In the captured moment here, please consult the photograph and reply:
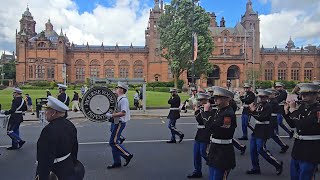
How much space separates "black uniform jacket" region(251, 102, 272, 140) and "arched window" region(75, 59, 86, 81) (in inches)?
3131

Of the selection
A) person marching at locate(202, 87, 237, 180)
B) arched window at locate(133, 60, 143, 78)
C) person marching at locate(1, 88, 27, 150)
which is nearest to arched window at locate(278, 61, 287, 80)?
arched window at locate(133, 60, 143, 78)

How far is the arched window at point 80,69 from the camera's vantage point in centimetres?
8356

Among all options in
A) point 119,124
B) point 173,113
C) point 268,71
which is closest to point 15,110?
point 119,124

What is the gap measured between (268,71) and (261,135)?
278 feet

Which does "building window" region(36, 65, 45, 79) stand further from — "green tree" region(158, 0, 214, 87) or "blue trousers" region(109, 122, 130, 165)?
"blue trousers" region(109, 122, 130, 165)

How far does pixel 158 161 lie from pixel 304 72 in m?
89.2

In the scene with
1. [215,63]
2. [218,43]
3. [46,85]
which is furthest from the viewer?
[218,43]

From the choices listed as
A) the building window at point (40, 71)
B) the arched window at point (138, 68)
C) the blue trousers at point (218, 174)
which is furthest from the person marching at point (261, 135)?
the arched window at point (138, 68)

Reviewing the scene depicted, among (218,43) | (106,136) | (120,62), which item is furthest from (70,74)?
(106,136)

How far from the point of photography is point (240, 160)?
848 centimetres

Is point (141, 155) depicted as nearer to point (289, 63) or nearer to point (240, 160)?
point (240, 160)

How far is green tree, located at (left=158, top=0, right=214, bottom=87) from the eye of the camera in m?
45.7

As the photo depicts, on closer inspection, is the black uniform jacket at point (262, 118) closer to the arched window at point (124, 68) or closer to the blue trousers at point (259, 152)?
the blue trousers at point (259, 152)

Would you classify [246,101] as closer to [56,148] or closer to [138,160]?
[138,160]
